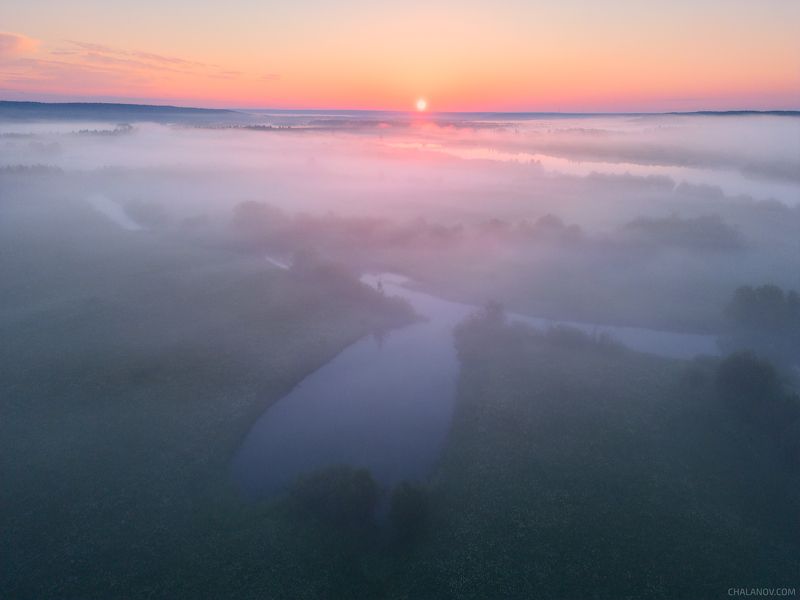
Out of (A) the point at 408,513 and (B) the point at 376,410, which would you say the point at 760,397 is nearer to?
(A) the point at 408,513

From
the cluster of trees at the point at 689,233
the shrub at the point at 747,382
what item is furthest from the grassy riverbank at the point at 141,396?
the cluster of trees at the point at 689,233

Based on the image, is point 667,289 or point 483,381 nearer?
point 483,381

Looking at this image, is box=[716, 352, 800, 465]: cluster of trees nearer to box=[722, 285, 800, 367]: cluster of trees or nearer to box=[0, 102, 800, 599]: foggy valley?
box=[0, 102, 800, 599]: foggy valley

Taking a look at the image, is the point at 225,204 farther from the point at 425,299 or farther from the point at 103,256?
the point at 425,299

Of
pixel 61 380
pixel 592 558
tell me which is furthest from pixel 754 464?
pixel 61 380

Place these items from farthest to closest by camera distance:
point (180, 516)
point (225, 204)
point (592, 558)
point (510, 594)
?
point (225, 204)
point (180, 516)
point (592, 558)
point (510, 594)

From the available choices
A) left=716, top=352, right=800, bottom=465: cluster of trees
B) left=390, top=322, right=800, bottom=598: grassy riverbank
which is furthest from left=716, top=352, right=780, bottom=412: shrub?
left=390, top=322, right=800, bottom=598: grassy riverbank

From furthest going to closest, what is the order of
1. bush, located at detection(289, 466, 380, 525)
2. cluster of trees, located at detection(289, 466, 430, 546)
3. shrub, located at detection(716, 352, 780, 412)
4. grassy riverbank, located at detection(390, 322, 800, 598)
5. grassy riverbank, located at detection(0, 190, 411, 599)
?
1. shrub, located at detection(716, 352, 780, 412)
2. bush, located at detection(289, 466, 380, 525)
3. cluster of trees, located at detection(289, 466, 430, 546)
4. grassy riverbank, located at detection(0, 190, 411, 599)
5. grassy riverbank, located at detection(390, 322, 800, 598)
